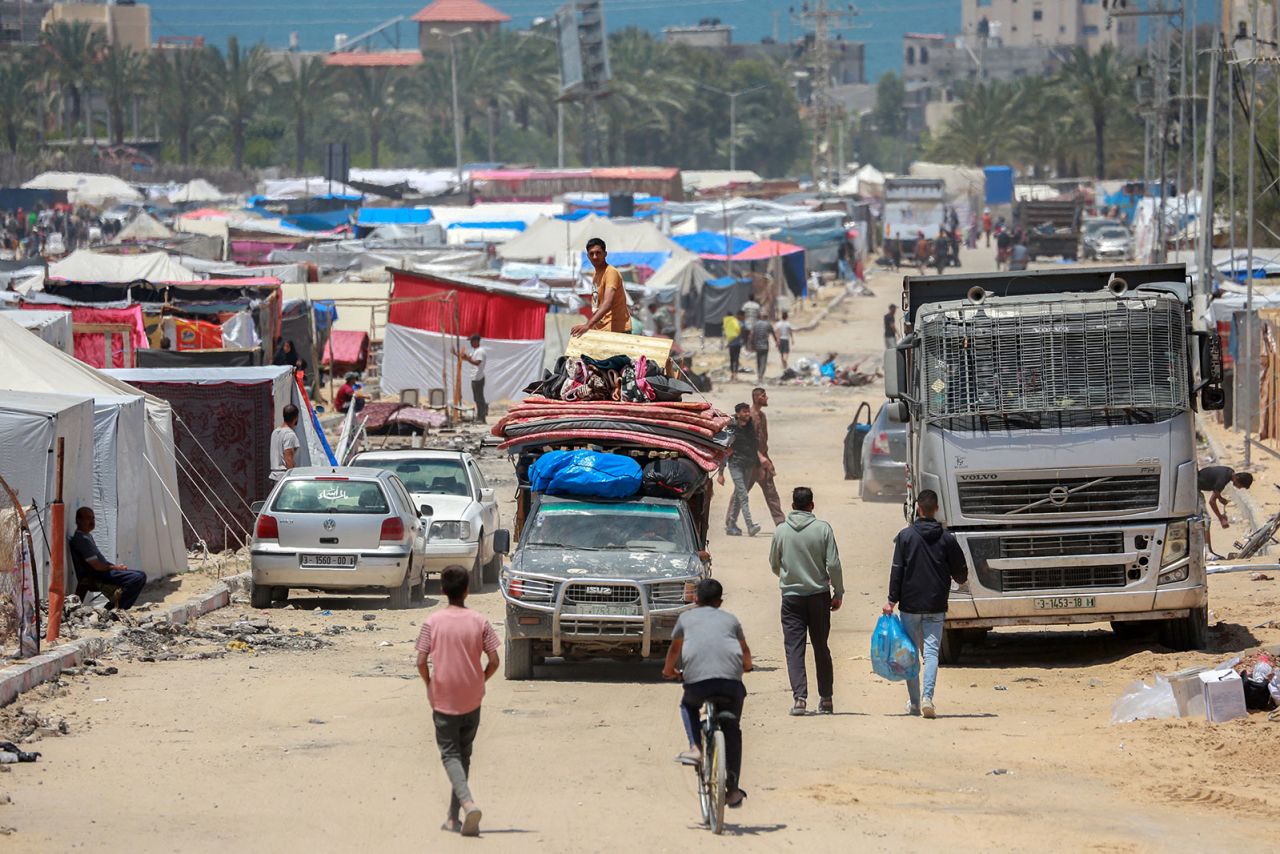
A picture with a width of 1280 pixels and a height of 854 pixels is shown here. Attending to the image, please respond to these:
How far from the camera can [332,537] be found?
58.4 feet

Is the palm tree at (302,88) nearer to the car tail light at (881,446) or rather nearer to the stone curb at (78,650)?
the car tail light at (881,446)

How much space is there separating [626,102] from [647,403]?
126 m

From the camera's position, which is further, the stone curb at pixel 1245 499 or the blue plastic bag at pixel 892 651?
the stone curb at pixel 1245 499

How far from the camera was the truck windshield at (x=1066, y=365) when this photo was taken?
559 inches

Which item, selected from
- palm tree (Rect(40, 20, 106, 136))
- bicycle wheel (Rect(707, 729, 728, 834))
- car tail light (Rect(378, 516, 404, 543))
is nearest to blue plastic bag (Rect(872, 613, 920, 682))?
bicycle wheel (Rect(707, 729, 728, 834))

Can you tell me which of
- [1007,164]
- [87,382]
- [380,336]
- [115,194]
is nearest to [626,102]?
[1007,164]

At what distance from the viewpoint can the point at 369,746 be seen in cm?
1173

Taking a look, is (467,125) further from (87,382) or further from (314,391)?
(87,382)

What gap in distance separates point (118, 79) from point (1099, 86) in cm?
5714

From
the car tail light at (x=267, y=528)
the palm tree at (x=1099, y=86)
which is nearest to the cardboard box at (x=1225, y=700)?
the car tail light at (x=267, y=528)

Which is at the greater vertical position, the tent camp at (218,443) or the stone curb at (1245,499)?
the tent camp at (218,443)

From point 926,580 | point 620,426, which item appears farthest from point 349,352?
point 926,580

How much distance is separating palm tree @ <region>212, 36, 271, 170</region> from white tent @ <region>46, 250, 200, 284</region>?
74630mm

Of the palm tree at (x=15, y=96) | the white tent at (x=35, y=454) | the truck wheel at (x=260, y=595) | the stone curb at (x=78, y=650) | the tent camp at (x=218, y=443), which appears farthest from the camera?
the palm tree at (x=15, y=96)
